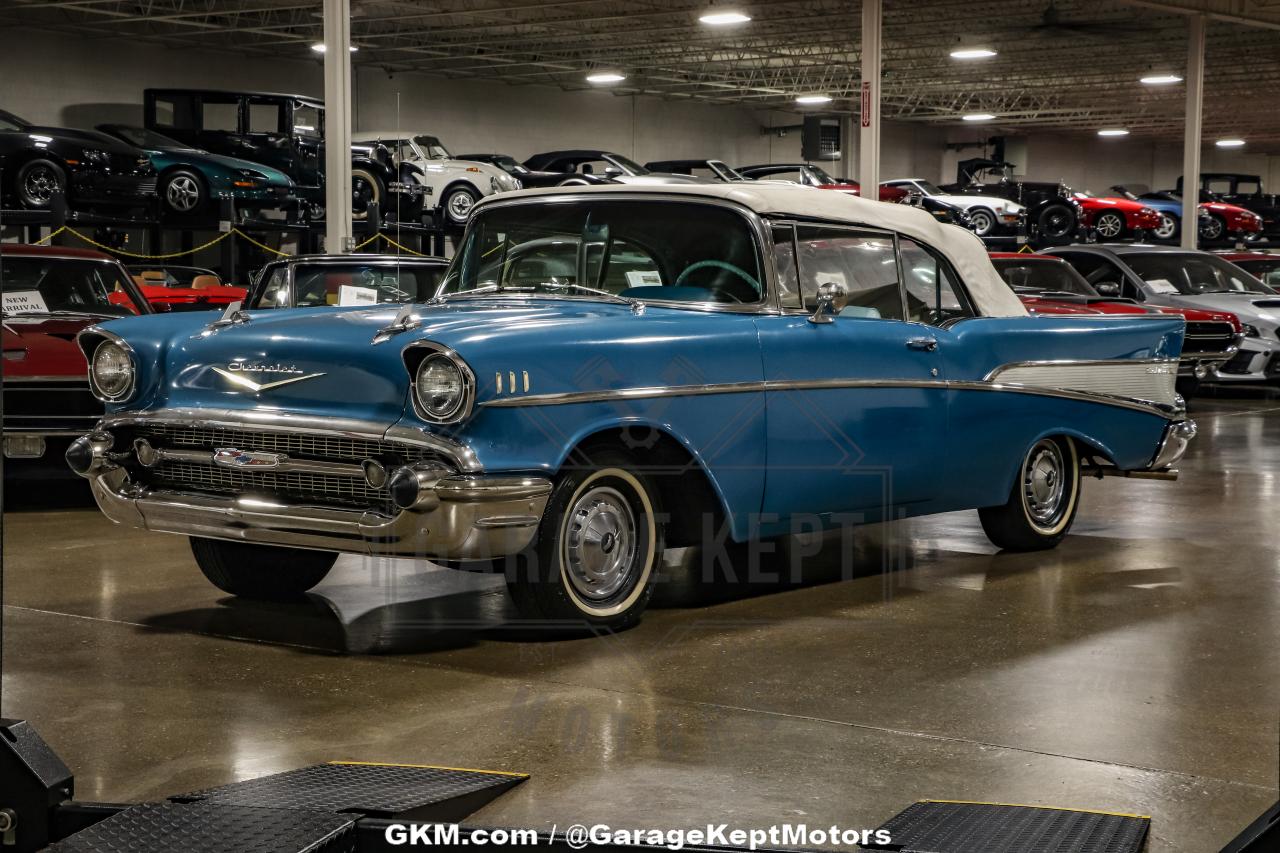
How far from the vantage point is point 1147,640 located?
17.3 ft

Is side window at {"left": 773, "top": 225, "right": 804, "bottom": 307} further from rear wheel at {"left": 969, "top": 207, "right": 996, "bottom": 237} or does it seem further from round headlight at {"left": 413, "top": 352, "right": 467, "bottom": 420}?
rear wheel at {"left": 969, "top": 207, "right": 996, "bottom": 237}

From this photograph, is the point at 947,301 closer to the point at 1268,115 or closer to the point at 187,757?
the point at 187,757

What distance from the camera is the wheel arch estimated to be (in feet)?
16.9

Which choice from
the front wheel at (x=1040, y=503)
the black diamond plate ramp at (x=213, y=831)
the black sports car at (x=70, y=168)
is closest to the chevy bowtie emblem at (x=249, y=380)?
the black diamond plate ramp at (x=213, y=831)

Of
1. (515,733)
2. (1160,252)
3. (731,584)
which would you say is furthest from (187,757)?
(1160,252)

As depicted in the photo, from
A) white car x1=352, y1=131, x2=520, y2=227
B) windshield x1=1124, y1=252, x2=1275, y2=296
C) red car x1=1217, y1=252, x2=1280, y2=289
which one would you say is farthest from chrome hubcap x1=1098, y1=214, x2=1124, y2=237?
white car x1=352, y1=131, x2=520, y2=227

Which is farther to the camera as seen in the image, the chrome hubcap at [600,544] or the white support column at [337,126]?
the white support column at [337,126]

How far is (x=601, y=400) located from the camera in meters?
5.09

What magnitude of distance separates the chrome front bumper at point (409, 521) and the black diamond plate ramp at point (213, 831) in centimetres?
167

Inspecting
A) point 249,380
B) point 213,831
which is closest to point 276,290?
point 249,380

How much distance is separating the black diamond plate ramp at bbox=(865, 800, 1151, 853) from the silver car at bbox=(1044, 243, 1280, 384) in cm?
1259

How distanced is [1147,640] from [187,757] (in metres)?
3.20

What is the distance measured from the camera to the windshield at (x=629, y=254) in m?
5.86

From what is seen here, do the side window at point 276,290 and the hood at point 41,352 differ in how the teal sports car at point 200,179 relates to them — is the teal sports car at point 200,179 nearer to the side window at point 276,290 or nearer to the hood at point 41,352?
the side window at point 276,290
